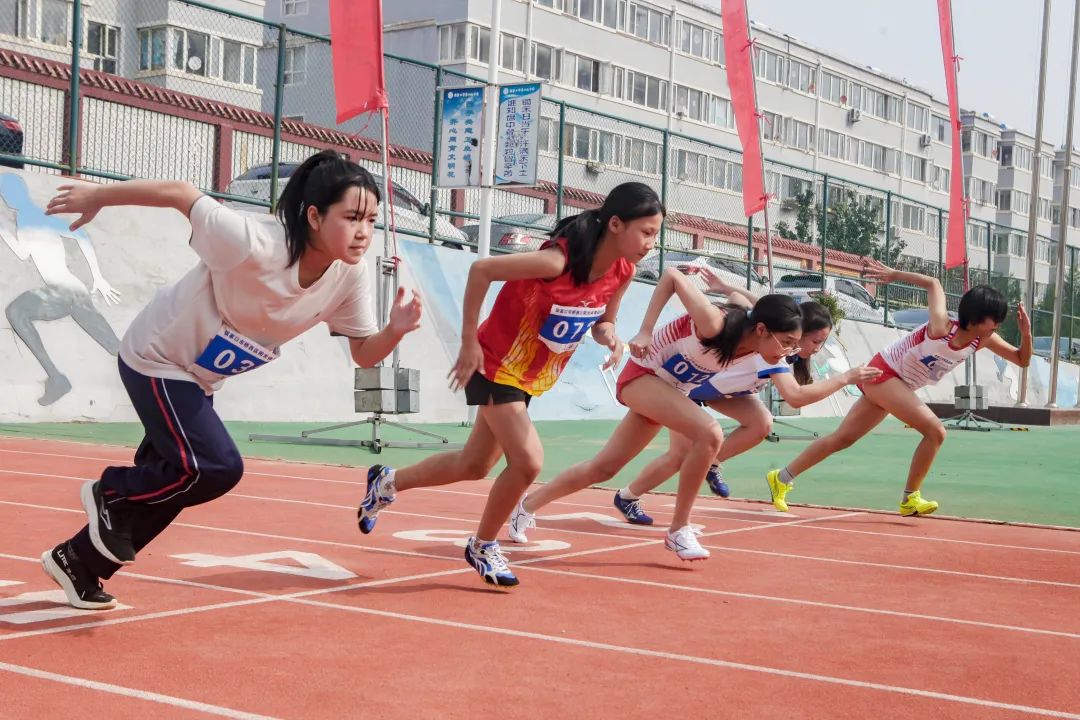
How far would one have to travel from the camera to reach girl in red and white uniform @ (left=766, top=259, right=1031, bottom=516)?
968 centimetres

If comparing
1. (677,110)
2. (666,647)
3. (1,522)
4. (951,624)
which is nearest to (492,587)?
(666,647)

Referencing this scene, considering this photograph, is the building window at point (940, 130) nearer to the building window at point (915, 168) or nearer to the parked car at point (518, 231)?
the building window at point (915, 168)

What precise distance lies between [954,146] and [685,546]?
18.4m

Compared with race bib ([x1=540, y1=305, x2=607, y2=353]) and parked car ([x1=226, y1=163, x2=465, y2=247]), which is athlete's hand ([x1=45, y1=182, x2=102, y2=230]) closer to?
race bib ([x1=540, y1=305, x2=607, y2=353])

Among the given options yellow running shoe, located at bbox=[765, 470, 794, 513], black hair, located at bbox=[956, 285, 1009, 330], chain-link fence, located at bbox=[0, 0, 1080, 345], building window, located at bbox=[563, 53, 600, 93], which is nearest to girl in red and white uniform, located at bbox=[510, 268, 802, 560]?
yellow running shoe, located at bbox=[765, 470, 794, 513]

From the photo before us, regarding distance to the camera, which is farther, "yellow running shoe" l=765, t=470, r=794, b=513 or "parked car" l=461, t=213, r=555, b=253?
"parked car" l=461, t=213, r=555, b=253

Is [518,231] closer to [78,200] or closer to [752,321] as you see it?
[752,321]

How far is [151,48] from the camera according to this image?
123 feet

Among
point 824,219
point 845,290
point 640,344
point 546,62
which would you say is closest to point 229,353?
point 640,344

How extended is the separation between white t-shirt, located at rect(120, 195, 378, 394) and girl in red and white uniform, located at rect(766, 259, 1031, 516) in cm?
553

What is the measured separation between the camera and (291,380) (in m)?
16.4

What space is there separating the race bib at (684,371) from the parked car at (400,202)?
11221 millimetres

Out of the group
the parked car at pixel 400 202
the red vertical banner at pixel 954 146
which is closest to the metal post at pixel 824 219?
the red vertical banner at pixel 954 146

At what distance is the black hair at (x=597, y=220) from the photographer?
6.05m
